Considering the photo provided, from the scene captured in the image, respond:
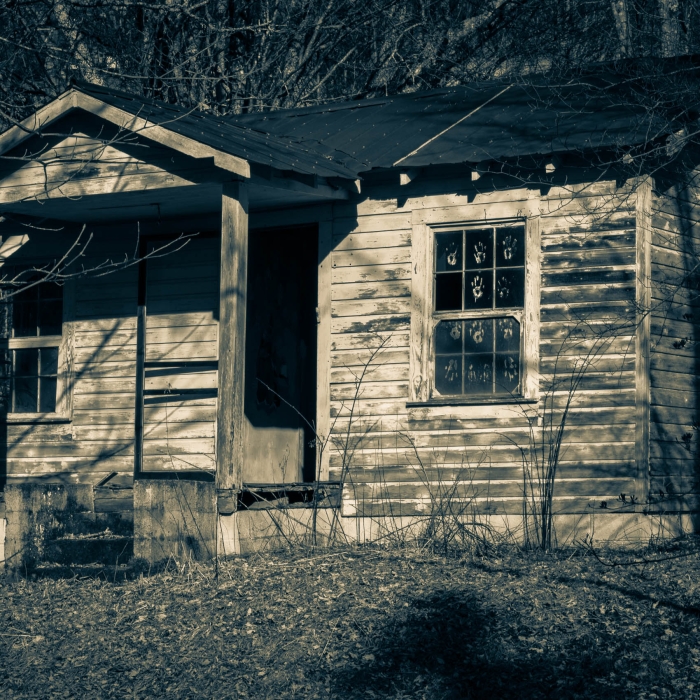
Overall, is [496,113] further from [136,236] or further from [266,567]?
[266,567]

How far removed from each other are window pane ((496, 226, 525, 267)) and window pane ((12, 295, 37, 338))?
543 centimetres

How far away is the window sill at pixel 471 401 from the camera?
398 inches

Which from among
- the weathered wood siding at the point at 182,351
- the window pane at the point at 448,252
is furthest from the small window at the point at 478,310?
the weathered wood siding at the point at 182,351

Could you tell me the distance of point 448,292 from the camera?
417 inches

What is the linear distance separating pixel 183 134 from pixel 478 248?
9.49 ft

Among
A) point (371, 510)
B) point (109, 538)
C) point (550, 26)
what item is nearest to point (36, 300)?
point (109, 538)

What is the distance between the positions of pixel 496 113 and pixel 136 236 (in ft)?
13.0

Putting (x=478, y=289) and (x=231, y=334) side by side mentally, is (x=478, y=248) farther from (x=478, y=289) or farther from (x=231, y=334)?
(x=231, y=334)

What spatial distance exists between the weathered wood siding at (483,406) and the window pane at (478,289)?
1.53ft

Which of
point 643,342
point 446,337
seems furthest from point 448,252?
point 643,342

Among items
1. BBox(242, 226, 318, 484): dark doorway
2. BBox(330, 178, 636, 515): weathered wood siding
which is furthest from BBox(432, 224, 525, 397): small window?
BBox(242, 226, 318, 484): dark doorway

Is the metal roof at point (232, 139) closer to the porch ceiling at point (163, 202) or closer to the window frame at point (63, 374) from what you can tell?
the porch ceiling at point (163, 202)

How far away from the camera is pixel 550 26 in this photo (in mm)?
21062

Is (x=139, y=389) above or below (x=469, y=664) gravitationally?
above
